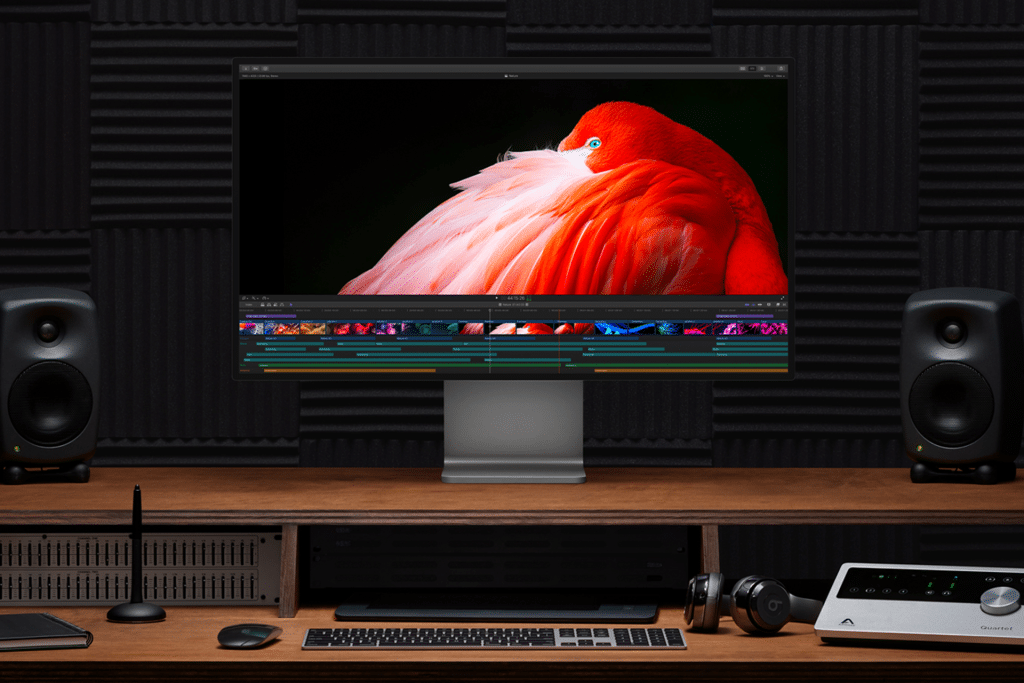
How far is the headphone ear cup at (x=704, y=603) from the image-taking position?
128 cm

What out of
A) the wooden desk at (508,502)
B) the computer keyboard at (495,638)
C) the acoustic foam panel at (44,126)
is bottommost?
the computer keyboard at (495,638)

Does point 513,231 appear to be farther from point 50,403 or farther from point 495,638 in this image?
point 50,403

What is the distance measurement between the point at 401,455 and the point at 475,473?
2.09ft

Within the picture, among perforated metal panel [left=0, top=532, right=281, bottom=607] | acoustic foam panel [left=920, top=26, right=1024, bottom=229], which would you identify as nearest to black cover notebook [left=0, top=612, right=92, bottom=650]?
perforated metal panel [left=0, top=532, right=281, bottom=607]

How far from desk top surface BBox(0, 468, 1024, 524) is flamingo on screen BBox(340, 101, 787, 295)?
0.36 meters

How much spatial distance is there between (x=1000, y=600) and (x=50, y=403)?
63.2 inches

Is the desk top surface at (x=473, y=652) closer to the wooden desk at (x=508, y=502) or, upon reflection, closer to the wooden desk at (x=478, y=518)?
the wooden desk at (x=478, y=518)

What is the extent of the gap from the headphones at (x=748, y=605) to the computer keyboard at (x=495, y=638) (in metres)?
0.05

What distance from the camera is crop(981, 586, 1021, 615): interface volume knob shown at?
1.19 metres

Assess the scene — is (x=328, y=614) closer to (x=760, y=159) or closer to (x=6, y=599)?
(x=6, y=599)

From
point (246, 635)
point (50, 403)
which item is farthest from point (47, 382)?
point (246, 635)

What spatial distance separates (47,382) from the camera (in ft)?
5.45
